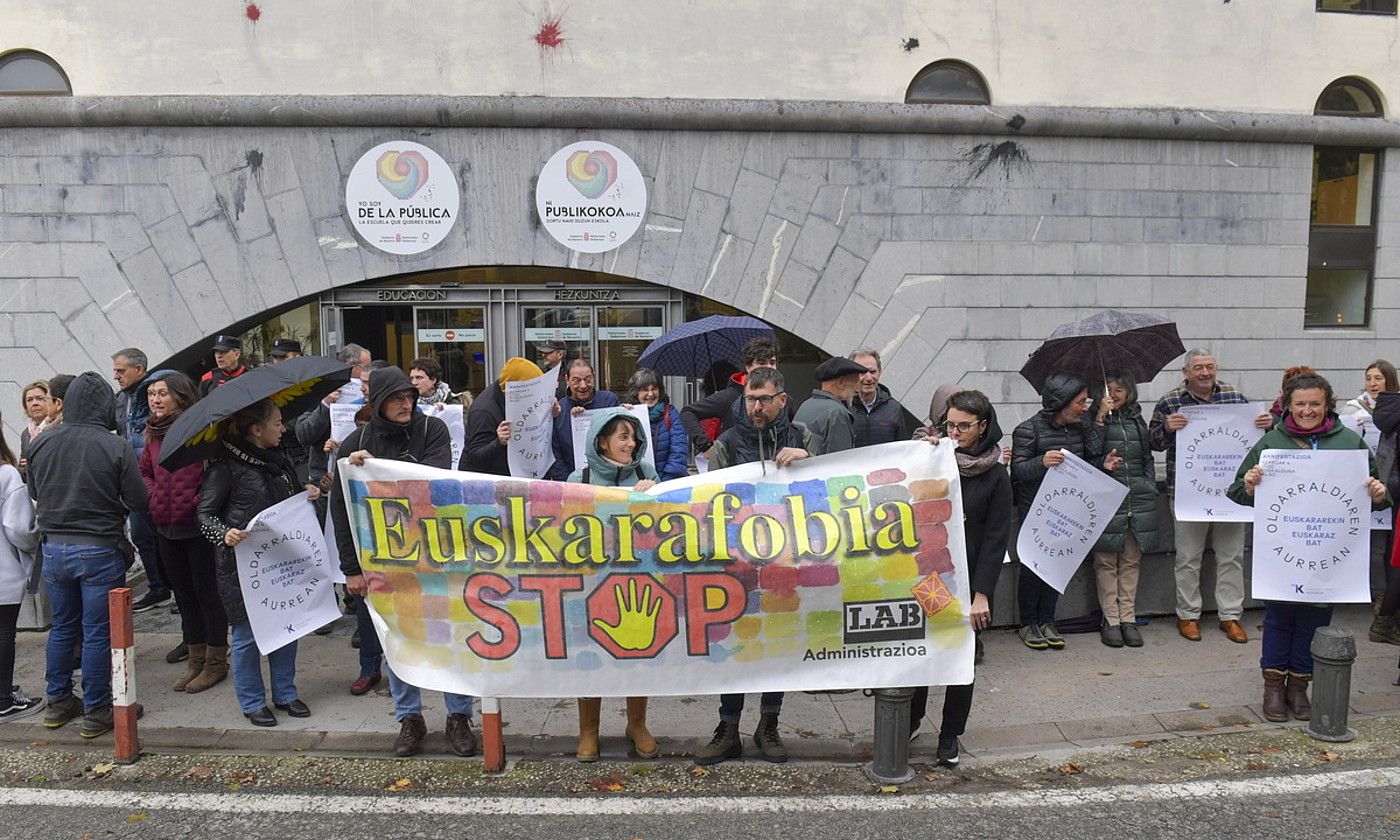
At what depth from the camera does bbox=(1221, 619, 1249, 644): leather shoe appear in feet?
22.3

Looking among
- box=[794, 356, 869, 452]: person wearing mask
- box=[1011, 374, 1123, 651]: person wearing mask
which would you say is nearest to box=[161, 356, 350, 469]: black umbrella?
box=[794, 356, 869, 452]: person wearing mask

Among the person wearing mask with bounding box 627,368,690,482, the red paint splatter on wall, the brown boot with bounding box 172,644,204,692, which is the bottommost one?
the brown boot with bounding box 172,644,204,692

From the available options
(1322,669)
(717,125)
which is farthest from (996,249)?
(1322,669)

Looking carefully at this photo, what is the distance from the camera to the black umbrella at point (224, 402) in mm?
4762

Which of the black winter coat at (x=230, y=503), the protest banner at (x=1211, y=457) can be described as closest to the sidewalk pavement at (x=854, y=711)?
the black winter coat at (x=230, y=503)

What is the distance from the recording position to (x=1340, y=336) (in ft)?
37.7

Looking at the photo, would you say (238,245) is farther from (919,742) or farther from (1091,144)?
(1091,144)

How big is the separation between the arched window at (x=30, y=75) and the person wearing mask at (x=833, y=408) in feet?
31.3

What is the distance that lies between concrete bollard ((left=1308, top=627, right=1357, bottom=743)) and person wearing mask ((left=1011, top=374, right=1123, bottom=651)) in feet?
5.68

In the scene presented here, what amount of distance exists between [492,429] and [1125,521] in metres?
4.56

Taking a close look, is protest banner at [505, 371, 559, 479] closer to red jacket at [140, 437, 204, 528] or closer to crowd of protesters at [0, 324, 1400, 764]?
crowd of protesters at [0, 324, 1400, 764]

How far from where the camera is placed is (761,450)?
459cm

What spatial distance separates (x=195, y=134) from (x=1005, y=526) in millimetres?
9538

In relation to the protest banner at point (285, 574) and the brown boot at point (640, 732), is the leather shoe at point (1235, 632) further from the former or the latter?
the protest banner at point (285, 574)
